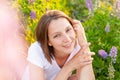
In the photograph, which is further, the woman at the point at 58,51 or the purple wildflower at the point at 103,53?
the purple wildflower at the point at 103,53

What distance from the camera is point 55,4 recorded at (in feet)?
14.1

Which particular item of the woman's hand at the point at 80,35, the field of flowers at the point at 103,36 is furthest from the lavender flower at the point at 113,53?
the woman's hand at the point at 80,35

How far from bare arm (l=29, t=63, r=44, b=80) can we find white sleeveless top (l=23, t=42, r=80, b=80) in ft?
0.09

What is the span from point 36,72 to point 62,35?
37cm

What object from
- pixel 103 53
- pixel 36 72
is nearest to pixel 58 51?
pixel 36 72

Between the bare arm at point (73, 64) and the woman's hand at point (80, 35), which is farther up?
the woman's hand at point (80, 35)

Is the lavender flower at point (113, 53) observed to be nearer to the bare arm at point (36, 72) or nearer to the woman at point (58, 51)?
the woman at point (58, 51)

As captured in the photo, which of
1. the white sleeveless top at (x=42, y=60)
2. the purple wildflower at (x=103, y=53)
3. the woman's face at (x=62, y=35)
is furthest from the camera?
the purple wildflower at (x=103, y=53)

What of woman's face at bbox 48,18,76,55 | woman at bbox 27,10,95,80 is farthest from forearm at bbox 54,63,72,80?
woman's face at bbox 48,18,76,55

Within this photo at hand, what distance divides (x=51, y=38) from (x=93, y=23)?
2.57 feet

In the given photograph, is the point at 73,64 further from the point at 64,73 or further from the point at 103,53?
the point at 103,53

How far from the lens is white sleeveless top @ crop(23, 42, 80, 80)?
282cm

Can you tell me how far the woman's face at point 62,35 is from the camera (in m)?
2.67

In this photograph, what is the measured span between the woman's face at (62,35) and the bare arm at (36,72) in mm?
224
